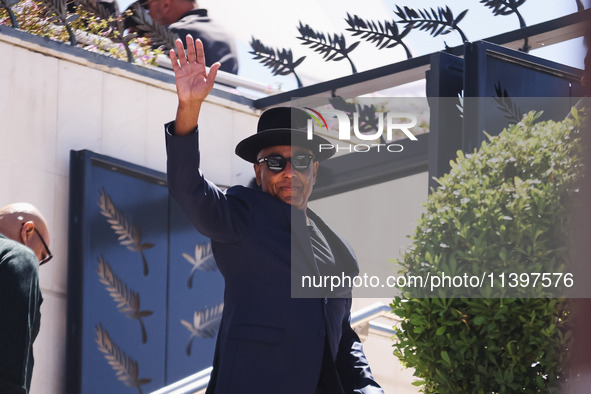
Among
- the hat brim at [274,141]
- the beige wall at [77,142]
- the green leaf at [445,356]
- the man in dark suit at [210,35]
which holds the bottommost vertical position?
the green leaf at [445,356]

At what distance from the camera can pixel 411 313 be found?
419 cm

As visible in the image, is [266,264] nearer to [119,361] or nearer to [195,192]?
[195,192]

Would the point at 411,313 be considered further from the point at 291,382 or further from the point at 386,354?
the point at 386,354

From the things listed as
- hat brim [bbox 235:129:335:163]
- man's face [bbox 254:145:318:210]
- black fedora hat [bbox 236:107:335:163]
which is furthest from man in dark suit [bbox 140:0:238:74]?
man's face [bbox 254:145:318:210]

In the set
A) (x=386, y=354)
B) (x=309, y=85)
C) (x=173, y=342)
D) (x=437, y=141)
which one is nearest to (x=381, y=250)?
(x=386, y=354)

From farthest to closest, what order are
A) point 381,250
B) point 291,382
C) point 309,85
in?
point 381,250 → point 309,85 → point 291,382

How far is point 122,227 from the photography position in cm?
728

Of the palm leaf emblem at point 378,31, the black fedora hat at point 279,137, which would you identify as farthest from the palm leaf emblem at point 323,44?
the black fedora hat at point 279,137

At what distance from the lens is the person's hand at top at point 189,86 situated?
3635 millimetres

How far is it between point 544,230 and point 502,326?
0.42 m

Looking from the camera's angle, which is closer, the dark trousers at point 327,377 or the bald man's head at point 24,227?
the dark trousers at point 327,377
